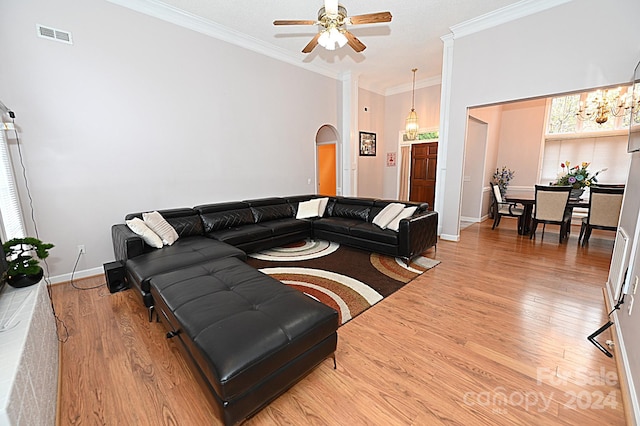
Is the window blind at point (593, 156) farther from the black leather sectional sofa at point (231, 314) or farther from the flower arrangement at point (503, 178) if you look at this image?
the black leather sectional sofa at point (231, 314)

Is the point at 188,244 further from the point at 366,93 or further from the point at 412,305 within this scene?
the point at 366,93

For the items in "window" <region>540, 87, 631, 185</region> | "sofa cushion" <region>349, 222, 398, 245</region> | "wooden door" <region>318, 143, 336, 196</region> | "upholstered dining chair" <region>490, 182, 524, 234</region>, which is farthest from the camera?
"wooden door" <region>318, 143, 336, 196</region>

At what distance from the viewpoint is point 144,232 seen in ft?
9.51

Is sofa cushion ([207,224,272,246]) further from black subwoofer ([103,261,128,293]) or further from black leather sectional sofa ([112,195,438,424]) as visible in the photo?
black subwoofer ([103,261,128,293])

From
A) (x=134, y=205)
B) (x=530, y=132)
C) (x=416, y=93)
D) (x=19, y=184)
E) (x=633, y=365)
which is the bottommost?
(x=633, y=365)

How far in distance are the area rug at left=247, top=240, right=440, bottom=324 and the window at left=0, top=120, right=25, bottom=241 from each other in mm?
2309

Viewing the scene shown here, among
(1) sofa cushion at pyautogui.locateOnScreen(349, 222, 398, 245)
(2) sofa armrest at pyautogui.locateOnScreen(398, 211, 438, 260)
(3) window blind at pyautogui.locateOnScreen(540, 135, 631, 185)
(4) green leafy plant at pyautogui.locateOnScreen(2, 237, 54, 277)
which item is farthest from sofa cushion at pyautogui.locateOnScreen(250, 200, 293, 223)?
(3) window blind at pyautogui.locateOnScreen(540, 135, 631, 185)

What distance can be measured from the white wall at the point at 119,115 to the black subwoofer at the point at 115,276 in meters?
0.86

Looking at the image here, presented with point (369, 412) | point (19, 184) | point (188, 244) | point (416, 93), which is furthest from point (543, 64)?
point (19, 184)

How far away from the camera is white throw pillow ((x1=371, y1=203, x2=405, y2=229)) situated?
3849 millimetres

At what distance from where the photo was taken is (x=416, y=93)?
6.74 metres

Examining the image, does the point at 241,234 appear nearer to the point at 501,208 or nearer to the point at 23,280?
the point at 23,280

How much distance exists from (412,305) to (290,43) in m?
4.56

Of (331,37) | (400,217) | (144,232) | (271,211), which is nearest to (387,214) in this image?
(400,217)
